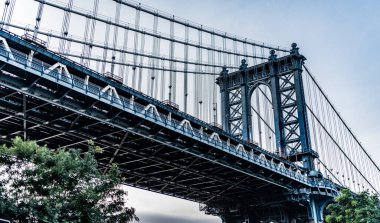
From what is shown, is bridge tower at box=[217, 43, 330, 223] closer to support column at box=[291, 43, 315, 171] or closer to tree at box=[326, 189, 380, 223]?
support column at box=[291, 43, 315, 171]

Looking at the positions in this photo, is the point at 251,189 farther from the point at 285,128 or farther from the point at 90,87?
the point at 90,87

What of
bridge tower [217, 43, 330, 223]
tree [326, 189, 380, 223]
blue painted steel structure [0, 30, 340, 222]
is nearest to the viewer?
blue painted steel structure [0, 30, 340, 222]

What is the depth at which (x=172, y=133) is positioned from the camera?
4194cm

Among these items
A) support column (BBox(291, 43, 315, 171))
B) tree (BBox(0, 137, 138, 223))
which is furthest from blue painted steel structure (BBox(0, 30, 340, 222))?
tree (BBox(0, 137, 138, 223))

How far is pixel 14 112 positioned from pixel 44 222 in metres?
15.8

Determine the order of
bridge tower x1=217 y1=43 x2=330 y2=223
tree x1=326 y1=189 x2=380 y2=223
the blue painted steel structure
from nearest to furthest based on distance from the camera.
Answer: the blue painted steel structure < tree x1=326 y1=189 x2=380 y2=223 < bridge tower x1=217 y1=43 x2=330 y2=223

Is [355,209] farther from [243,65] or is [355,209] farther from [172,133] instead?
[243,65]

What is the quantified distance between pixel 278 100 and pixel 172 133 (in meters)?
37.2

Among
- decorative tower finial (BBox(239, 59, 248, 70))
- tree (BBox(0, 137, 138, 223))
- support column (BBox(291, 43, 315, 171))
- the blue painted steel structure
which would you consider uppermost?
decorative tower finial (BBox(239, 59, 248, 70))

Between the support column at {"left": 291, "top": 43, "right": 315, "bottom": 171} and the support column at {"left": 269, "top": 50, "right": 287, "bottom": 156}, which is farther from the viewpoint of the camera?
the support column at {"left": 269, "top": 50, "right": 287, "bottom": 156}

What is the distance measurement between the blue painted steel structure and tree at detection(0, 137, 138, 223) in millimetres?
8375

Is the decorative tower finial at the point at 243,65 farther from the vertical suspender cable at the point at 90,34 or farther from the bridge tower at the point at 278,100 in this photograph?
the vertical suspender cable at the point at 90,34

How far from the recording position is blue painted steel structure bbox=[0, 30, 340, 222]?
105 feet

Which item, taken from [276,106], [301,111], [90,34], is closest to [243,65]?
[276,106]
